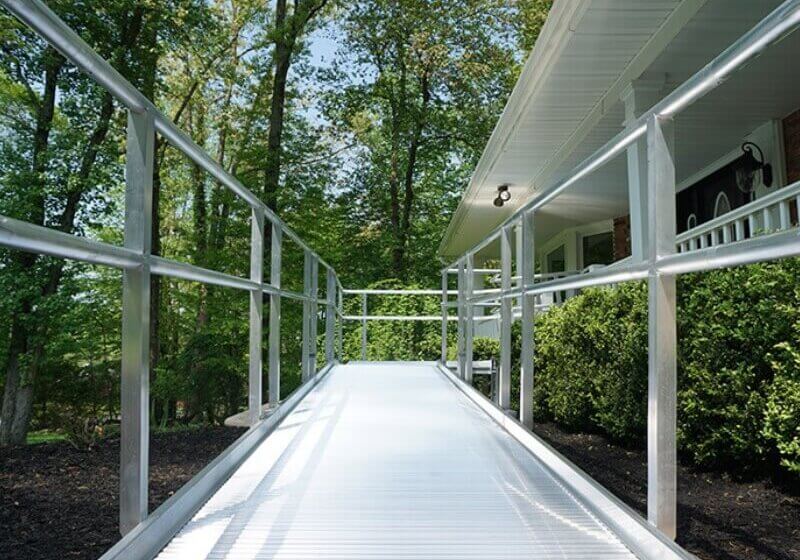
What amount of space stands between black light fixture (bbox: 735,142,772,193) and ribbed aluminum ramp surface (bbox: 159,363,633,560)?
435 cm

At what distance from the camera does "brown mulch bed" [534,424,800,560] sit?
9.36 feet

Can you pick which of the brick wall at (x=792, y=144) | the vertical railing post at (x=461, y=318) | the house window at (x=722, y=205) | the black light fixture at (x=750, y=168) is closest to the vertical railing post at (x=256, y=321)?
the vertical railing post at (x=461, y=318)

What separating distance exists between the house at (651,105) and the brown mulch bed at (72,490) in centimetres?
348

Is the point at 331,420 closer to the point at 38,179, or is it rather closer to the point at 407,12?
the point at 38,179

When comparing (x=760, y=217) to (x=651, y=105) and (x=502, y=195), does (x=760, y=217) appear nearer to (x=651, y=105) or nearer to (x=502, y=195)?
(x=651, y=105)

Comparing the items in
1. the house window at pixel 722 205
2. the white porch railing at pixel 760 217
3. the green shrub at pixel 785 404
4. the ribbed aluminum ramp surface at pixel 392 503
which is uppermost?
the house window at pixel 722 205

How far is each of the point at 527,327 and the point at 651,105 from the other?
3188 millimetres

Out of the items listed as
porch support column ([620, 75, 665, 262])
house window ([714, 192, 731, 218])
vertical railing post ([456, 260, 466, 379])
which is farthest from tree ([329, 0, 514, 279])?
porch support column ([620, 75, 665, 262])

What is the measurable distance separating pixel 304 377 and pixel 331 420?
1658 mm

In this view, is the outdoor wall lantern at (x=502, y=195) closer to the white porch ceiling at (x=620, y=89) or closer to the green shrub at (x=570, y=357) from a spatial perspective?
the white porch ceiling at (x=620, y=89)

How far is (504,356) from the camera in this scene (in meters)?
3.76

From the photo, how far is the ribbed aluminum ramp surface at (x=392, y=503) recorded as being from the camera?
1.83 metres

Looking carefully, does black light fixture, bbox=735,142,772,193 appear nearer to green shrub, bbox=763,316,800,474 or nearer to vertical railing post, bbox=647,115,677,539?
green shrub, bbox=763,316,800,474

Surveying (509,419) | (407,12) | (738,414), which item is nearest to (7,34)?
(509,419)
